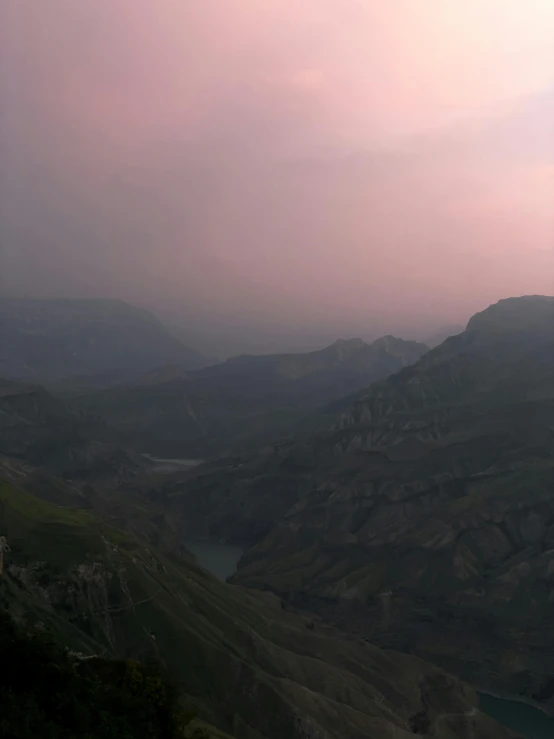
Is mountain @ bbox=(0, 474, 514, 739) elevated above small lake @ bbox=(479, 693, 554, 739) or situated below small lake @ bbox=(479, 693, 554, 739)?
above

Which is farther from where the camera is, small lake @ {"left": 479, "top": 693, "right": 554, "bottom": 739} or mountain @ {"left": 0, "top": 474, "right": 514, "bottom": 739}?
small lake @ {"left": 479, "top": 693, "right": 554, "bottom": 739}

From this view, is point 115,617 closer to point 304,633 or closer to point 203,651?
point 203,651

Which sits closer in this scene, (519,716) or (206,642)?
(206,642)

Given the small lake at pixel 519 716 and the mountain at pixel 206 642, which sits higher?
the mountain at pixel 206 642

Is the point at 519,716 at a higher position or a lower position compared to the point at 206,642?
lower

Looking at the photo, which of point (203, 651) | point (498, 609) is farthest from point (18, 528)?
point (498, 609)
